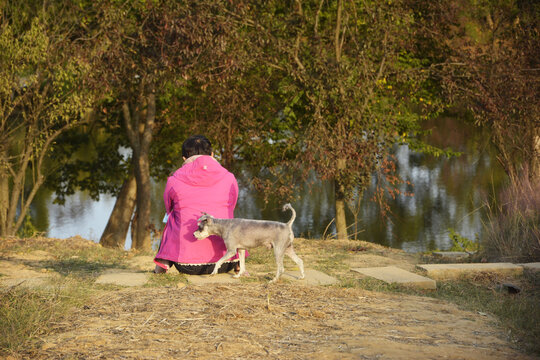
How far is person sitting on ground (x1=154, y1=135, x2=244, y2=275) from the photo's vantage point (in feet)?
22.0

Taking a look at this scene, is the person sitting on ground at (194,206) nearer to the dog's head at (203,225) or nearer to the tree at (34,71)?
the dog's head at (203,225)

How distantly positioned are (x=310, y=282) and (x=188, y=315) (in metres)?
1.91

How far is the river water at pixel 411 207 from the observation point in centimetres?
2472

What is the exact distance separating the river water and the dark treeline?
281 inches

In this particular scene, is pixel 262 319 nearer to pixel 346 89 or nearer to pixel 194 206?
pixel 194 206

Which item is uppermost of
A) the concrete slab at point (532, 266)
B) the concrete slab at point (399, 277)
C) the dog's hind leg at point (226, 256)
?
the dog's hind leg at point (226, 256)

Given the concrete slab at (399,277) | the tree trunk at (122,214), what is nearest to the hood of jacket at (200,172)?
the concrete slab at (399,277)

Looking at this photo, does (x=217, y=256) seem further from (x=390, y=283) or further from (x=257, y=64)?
(x=257, y=64)

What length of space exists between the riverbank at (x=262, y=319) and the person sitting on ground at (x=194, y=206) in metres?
0.25

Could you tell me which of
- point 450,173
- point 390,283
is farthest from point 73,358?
point 450,173

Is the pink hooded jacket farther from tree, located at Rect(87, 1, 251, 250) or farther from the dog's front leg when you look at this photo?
tree, located at Rect(87, 1, 251, 250)

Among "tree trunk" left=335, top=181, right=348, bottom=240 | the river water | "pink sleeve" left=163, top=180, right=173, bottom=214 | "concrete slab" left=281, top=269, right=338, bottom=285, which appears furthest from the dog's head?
the river water

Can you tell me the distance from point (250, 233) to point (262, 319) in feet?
4.61

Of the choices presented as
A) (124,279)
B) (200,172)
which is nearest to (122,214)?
(124,279)
